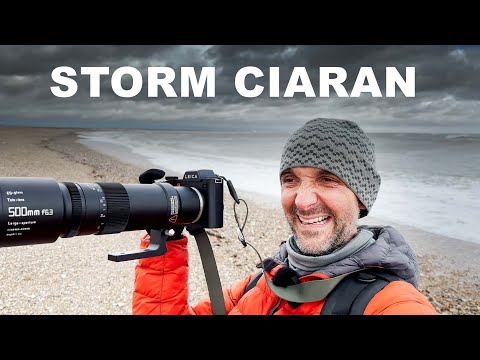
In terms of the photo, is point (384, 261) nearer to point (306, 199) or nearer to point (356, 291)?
point (356, 291)

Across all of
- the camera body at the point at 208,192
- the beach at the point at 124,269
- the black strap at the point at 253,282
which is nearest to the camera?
the black strap at the point at 253,282

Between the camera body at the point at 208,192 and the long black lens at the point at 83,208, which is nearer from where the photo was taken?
the long black lens at the point at 83,208

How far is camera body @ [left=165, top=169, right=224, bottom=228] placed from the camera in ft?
6.32

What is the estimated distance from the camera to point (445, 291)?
4320mm

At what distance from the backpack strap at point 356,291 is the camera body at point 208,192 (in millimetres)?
700

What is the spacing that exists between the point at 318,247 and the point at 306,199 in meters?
0.19

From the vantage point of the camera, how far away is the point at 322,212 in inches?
64.6

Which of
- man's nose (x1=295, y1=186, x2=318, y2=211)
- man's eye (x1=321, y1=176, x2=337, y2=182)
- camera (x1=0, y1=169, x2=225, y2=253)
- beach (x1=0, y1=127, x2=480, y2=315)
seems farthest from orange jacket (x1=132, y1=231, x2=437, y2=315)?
beach (x1=0, y1=127, x2=480, y2=315)

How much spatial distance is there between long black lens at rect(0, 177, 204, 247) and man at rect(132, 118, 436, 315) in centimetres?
15

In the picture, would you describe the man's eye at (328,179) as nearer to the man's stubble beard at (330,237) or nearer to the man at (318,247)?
the man at (318,247)

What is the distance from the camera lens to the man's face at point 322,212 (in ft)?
5.34

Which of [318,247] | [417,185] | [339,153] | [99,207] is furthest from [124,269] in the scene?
[417,185]

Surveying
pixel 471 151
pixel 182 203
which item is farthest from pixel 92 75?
pixel 471 151

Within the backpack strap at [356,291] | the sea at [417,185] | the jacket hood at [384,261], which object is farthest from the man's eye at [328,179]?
the sea at [417,185]
